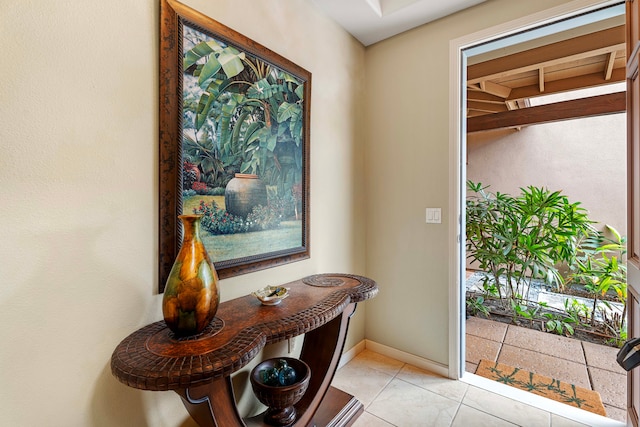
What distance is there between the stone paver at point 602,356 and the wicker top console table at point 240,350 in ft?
6.65

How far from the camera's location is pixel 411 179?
86.0 inches

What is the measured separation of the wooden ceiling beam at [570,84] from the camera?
10.6 ft

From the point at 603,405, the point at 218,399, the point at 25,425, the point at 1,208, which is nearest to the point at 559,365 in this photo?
the point at 603,405

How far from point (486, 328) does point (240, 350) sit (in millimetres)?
2893

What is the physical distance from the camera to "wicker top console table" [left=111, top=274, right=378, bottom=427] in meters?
0.83

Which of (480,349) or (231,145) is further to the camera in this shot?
(480,349)

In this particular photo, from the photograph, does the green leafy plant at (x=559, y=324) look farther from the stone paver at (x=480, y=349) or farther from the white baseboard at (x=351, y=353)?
the white baseboard at (x=351, y=353)

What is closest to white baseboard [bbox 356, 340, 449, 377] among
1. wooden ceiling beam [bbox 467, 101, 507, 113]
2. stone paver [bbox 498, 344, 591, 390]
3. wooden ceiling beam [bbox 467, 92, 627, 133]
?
stone paver [bbox 498, 344, 591, 390]

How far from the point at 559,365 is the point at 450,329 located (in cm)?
105

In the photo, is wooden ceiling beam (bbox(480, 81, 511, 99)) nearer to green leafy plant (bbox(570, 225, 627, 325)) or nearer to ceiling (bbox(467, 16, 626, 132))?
ceiling (bbox(467, 16, 626, 132))

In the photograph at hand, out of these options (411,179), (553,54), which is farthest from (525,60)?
(411,179)

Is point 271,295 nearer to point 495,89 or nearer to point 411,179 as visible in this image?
point 411,179

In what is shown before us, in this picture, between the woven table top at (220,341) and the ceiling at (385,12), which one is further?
the ceiling at (385,12)

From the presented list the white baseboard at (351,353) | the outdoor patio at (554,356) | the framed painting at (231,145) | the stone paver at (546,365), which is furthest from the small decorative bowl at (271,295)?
the stone paver at (546,365)
